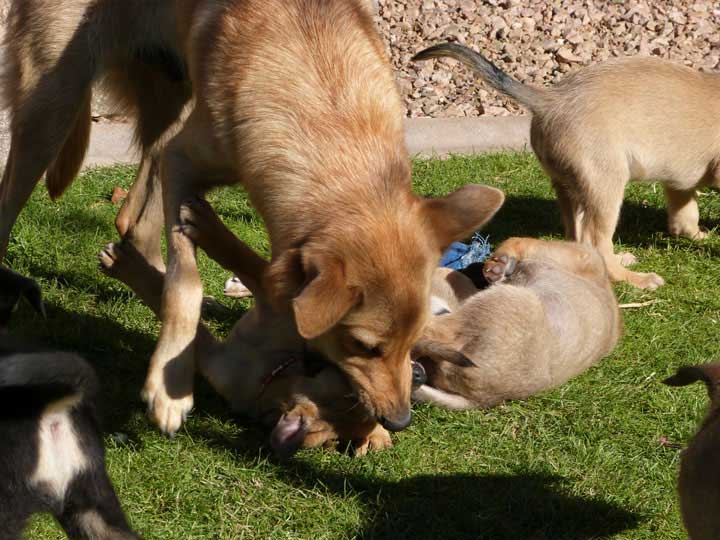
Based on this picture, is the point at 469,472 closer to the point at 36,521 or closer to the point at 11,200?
the point at 36,521

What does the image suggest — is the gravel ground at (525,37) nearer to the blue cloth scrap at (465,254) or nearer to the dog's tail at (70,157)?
the blue cloth scrap at (465,254)

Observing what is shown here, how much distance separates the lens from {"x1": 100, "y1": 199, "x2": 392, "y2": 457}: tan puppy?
15.5ft

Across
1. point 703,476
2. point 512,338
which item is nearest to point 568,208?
Answer: point 512,338

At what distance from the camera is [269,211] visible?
4480mm

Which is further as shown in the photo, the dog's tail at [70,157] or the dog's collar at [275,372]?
the dog's tail at [70,157]

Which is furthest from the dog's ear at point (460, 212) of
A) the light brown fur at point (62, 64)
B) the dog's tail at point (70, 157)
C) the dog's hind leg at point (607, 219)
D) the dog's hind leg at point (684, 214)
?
the dog's hind leg at point (684, 214)

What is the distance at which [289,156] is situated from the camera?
443 cm

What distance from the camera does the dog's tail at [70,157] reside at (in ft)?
19.5

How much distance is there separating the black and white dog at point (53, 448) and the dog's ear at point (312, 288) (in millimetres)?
760

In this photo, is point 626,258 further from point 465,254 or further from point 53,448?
point 53,448

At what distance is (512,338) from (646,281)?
6.58 ft

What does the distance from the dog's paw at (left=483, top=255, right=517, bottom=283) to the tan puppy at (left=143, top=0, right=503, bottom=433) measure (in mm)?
1713

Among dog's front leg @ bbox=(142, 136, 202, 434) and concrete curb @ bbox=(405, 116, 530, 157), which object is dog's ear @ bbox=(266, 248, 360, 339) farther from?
concrete curb @ bbox=(405, 116, 530, 157)

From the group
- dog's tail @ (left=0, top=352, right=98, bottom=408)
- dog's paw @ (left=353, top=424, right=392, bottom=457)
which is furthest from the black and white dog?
dog's paw @ (left=353, top=424, right=392, bottom=457)
